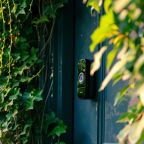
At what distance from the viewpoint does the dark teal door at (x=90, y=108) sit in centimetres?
260

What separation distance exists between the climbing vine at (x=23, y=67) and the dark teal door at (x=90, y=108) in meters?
0.14

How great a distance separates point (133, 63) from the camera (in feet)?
3.42

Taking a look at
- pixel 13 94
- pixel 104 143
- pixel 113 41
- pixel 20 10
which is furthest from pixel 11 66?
pixel 113 41

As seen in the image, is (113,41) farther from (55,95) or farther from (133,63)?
(55,95)

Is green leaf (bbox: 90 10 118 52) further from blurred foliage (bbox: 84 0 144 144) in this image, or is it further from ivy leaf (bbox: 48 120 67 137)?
ivy leaf (bbox: 48 120 67 137)

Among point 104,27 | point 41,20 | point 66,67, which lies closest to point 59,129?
point 66,67

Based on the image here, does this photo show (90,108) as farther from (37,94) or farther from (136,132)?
(136,132)

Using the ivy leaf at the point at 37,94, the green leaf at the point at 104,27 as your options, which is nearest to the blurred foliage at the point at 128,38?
the green leaf at the point at 104,27

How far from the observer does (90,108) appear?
9.14ft

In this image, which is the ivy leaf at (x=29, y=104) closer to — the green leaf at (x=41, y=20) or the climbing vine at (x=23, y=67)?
the climbing vine at (x=23, y=67)

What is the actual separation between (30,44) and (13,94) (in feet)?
1.32

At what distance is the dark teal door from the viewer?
260 centimetres

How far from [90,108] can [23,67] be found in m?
0.55

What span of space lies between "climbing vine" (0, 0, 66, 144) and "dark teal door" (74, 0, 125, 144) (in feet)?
0.46
